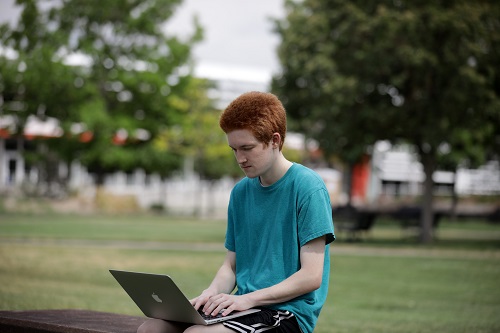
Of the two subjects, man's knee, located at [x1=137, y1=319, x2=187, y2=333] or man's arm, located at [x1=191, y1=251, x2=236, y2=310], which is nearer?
man's knee, located at [x1=137, y1=319, x2=187, y2=333]

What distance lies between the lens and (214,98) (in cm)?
5194

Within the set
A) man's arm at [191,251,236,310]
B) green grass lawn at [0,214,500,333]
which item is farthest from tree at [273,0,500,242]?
man's arm at [191,251,236,310]

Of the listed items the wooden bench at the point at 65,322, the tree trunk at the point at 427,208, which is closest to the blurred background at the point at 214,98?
the tree trunk at the point at 427,208

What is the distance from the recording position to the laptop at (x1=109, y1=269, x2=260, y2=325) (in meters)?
3.92

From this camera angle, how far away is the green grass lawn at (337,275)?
10547 millimetres

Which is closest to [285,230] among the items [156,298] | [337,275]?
[156,298]

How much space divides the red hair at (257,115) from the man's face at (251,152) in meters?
0.02

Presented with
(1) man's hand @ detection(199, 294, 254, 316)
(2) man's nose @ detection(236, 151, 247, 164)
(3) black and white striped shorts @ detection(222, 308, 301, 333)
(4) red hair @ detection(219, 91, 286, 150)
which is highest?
(4) red hair @ detection(219, 91, 286, 150)

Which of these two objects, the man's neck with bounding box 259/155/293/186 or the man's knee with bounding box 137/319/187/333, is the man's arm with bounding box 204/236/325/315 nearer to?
the man's knee with bounding box 137/319/187/333

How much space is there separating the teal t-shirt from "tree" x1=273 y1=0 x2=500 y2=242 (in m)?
21.5

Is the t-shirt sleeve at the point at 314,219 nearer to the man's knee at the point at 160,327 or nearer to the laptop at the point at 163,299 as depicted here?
the laptop at the point at 163,299

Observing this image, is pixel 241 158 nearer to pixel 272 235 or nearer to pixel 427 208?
pixel 272 235

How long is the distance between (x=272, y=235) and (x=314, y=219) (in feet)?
0.83

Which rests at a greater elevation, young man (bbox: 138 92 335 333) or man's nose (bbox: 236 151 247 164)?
man's nose (bbox: 236 151 247 164)
